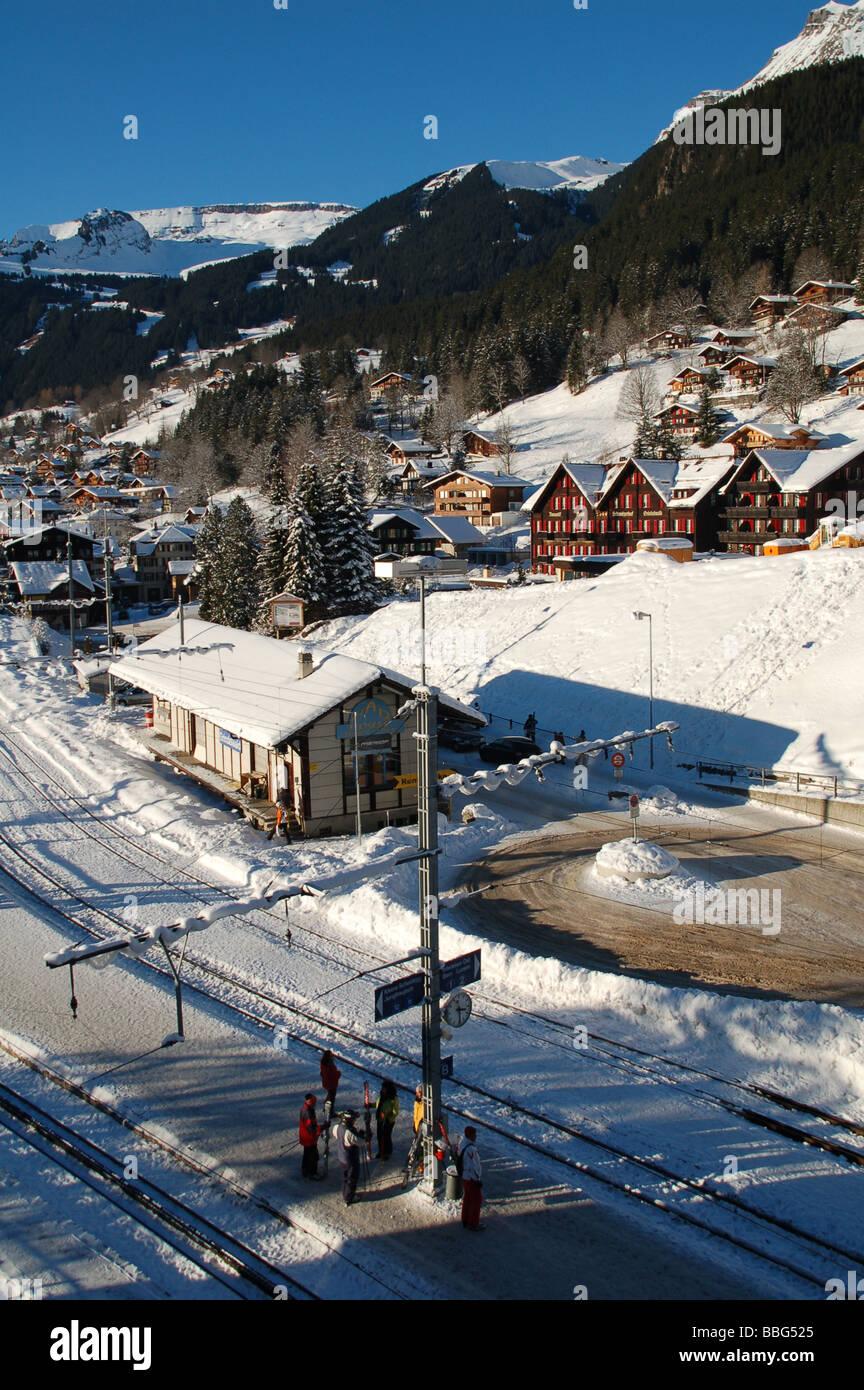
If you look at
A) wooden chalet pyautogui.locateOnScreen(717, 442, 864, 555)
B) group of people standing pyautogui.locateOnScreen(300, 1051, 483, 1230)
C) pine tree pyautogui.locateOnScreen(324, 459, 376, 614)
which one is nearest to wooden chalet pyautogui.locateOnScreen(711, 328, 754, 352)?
wooden chalet pyautogui.locateOnScreen(717, 442, 864, 555)

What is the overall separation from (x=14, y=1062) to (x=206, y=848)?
903cm

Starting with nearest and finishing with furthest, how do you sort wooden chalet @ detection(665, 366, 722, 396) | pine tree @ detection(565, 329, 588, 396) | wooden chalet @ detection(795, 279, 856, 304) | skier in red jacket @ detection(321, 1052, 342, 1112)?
skier in red jacket @ detection(321, 1052, 342, 1112) → wooden chalet @ detection(665, 366, 722, 396) → wooden chalet @ detection(795, 279, 856, 304) → pine tree @ detection(565, 329, 588, 396)

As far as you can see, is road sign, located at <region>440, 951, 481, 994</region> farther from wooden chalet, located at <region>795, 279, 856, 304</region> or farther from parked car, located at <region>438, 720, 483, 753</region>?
wooden chalet, located at <region>795, 279, 856, 304</region>

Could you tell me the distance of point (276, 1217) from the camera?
988 cm

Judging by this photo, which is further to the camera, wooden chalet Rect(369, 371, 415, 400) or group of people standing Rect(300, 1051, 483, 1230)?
wooden chalet Rect(369, 371, 415, 400)

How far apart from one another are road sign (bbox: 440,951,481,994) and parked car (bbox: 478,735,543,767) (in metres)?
21.0

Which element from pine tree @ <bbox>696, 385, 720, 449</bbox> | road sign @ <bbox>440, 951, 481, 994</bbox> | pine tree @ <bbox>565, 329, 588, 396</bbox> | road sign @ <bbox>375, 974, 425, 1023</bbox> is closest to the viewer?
road sign @ <bbox>375, 974, 425, 1023</bbox>

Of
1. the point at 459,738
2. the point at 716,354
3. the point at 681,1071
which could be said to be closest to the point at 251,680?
the point at 459,738

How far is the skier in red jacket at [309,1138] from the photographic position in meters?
10.3

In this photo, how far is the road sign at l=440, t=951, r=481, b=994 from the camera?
10.4 metres

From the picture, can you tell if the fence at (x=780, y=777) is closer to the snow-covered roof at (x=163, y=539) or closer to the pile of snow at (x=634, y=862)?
the pile of snow at (x=634, y=862)

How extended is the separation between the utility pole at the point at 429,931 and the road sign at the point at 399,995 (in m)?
0.10

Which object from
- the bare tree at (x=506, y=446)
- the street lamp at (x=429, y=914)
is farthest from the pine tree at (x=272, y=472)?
the street lamp at (x=429, y=914)
